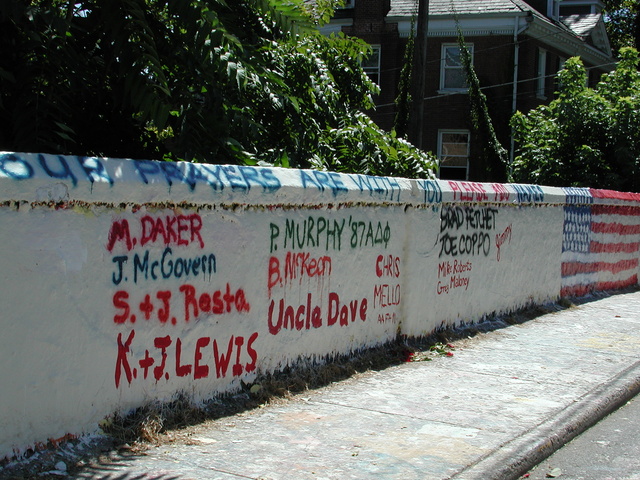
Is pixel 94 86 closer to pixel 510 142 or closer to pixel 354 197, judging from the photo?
pixel 354 197

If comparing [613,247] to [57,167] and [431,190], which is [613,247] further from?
[57,167]

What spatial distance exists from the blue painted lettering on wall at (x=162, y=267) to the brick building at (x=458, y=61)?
2187 centimetres

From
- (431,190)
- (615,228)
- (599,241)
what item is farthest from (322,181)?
(615,228)

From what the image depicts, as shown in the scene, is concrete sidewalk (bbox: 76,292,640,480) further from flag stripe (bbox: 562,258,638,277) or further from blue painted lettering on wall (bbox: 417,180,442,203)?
flag stripe (bbox: 562,258,638,277)

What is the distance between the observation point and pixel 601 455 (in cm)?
546

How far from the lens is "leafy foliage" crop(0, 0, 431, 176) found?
589cm

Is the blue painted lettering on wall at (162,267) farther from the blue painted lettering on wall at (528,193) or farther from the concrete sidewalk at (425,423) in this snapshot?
the blue painted lettering on wall at (528,193)

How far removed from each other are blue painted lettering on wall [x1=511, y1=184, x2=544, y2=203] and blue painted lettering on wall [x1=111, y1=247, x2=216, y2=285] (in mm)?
5826

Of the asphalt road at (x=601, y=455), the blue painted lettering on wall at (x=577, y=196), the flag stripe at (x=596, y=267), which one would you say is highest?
the blue painted lettering on wall at (x=577, y=196)

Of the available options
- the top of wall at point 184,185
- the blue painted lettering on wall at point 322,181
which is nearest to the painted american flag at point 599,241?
the top of wall at point 184,185

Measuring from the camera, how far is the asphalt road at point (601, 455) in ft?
16.6

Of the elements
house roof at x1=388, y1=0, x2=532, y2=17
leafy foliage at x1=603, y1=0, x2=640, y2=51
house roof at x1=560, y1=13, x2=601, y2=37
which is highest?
leafy foliage at x1=603, y1=0, x2=640, y2=51

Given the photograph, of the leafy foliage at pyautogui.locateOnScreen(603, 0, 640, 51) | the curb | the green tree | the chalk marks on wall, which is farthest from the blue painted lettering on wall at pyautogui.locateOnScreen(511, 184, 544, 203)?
the leafy foliage at pyautogui.locateOnScreen(603, 0, 640, 51)

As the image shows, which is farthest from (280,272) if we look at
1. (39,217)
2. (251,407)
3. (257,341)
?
(39,217)
